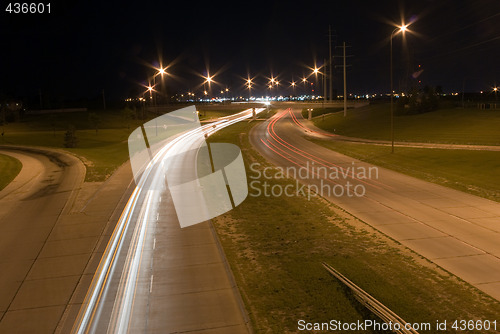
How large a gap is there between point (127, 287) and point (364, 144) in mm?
38852

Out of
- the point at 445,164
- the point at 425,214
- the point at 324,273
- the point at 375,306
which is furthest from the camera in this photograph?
the point at 445,164

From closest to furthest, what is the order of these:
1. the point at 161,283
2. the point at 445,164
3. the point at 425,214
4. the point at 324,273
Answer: the point at 161,283, the point at 324,273, the point at 425,214, the point at 445,164

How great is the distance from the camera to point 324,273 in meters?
14.0

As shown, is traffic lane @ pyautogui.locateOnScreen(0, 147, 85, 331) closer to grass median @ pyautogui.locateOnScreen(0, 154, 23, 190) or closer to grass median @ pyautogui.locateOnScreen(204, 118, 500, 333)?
grass median @ pyautogui.locateOnScreen(0, 154, 23, 190)

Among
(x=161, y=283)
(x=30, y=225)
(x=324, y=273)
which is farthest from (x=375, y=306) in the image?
(x=30, y=225)

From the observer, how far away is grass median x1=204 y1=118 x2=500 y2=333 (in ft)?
36.9

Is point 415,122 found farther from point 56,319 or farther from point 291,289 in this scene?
point 56,319

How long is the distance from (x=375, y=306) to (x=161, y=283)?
6.79m

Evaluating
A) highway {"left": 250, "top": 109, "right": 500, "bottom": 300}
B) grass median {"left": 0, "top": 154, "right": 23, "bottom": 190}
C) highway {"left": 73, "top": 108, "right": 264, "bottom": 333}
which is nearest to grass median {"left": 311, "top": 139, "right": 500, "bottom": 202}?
highway {"left": 250, "top": 109, "right": 500, "bottom": 300}

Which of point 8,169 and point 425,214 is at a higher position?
point 8,169

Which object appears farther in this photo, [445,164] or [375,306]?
[445,164]

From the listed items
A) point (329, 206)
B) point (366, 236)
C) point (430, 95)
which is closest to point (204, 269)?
point (366, 236)

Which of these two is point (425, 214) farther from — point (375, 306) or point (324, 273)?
point (375, 306)

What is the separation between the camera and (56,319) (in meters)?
11.6
